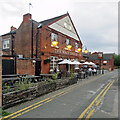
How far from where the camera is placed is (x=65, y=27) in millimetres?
18641

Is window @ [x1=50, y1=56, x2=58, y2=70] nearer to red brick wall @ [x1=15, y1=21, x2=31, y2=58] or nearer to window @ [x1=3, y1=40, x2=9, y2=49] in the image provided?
red brick wall @ [x1=15, y1=21, x2=31, y2=58]

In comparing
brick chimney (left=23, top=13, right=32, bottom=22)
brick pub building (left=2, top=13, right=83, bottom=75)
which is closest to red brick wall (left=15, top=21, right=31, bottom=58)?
brick pub building (left=2, top=13, right=83, bottom=75)

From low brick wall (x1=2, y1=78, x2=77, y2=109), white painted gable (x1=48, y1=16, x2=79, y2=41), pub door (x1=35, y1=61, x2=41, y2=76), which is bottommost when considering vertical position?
low brick wall (x1=2, y1=78, x2=77, y2=109)

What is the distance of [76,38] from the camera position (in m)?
22.9

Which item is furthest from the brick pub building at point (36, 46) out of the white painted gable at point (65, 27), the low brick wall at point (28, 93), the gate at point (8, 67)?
the low brick wall at point (28, 93)

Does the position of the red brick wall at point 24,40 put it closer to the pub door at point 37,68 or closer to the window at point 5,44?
the pub door at point 37,68

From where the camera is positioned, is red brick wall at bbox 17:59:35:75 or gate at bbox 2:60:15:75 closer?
gate at bbox 2:60:15:75

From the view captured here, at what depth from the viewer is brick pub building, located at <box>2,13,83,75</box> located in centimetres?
1188

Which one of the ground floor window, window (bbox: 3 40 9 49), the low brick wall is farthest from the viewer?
window (bbox: 3 40 9 49)

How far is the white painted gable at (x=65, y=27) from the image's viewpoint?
16170 mm

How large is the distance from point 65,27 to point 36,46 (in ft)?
26.2

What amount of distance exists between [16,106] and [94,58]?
5603 centimetres

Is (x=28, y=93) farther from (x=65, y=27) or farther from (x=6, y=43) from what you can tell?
(x=6, y=43)

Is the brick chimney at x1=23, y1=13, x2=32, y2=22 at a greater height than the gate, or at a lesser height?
greater
